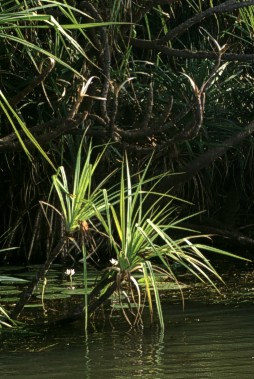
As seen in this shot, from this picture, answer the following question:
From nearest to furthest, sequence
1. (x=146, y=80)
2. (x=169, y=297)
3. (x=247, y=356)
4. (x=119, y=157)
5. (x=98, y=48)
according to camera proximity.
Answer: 1. (x=247, y=356)
2. (x=98, y=48)
3. (x=169, y=297)
4. (x=119, y=157)
5. (x=146, y=80)

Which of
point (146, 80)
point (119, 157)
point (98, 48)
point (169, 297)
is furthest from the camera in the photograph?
point (146, 80)

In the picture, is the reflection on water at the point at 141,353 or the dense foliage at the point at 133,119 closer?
the reflection on water at the point at 141,353

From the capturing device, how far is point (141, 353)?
17.1 ft

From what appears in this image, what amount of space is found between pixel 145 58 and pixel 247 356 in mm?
5229

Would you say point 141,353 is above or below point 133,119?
below

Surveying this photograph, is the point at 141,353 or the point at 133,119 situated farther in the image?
the point at 133,119

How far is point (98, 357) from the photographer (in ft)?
16.9

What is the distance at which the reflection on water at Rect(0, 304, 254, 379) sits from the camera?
4820 millimetres

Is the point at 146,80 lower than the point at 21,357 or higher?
higher

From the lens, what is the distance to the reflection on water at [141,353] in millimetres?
4820

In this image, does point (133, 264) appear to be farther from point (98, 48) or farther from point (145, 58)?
point (145, 58)

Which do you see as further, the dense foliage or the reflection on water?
the dense foliage

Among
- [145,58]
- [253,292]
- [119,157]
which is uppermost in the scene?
[145,58]

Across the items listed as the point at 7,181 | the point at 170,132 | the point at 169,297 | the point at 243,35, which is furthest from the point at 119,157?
the point at 243,35
